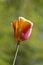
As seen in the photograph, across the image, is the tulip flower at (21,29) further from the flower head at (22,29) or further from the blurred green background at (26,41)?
the blurred green background at (26,41)

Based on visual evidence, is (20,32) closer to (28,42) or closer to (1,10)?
(28,42)

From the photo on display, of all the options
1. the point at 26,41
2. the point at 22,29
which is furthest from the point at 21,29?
the point at 26,41

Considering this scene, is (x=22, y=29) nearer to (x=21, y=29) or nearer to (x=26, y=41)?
(x=21, y=29)

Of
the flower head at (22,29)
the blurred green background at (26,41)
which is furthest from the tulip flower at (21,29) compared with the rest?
the blurred green background at (26,41)

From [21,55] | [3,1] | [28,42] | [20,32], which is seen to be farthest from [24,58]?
[20,32]

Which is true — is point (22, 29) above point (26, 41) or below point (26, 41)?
above

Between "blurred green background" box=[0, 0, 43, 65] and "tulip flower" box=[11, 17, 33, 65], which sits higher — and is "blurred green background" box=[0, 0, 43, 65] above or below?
below

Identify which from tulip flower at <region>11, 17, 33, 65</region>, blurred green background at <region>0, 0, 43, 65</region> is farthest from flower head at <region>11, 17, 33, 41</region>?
blurred green background at <region>0, 0, 43, 65</region>

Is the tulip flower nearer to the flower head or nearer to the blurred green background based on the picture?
the flower head
